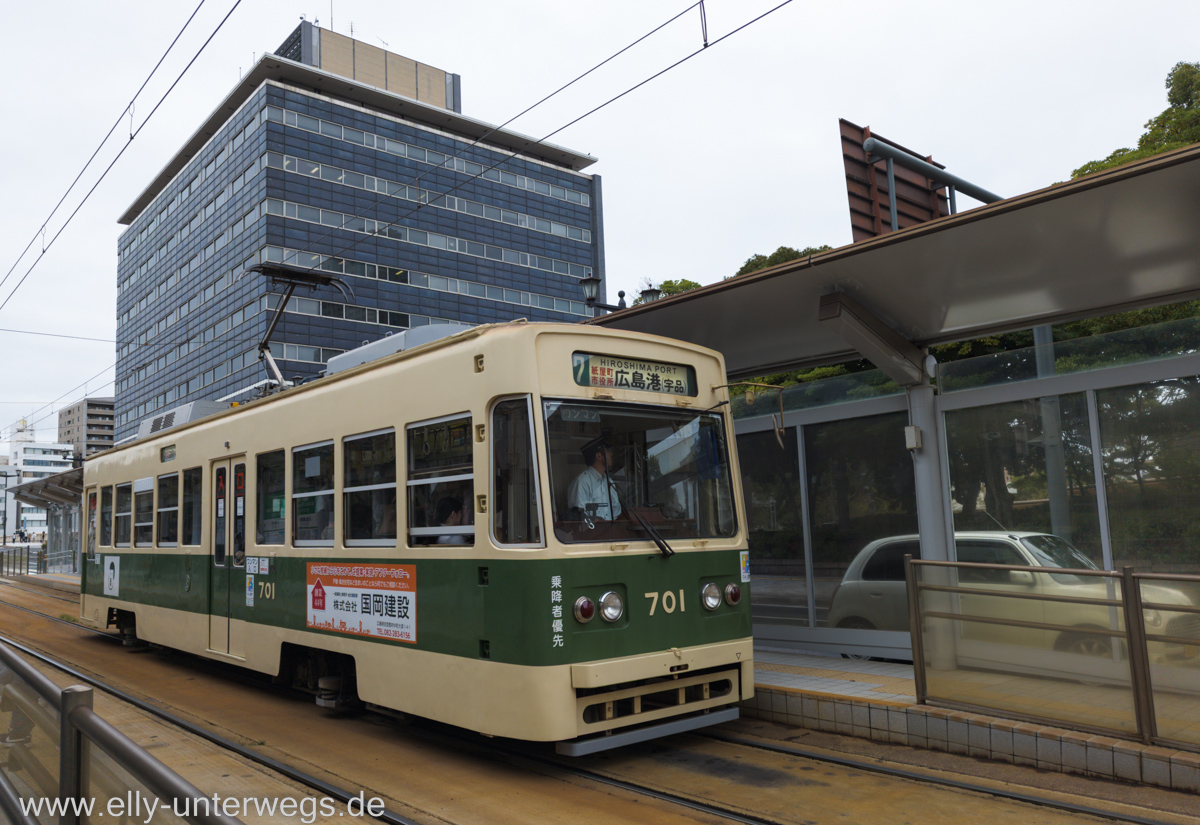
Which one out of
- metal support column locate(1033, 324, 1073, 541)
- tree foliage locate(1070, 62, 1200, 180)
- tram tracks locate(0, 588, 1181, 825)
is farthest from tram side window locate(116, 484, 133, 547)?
tree foliage locate(1070, 62, 1200, 180)

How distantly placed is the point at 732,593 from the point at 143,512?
8578mm

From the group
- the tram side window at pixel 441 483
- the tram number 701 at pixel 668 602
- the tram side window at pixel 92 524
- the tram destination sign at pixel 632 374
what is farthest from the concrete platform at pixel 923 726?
the tram side window at pixel 92 524

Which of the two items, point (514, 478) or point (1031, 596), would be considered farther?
point (1031, 596)

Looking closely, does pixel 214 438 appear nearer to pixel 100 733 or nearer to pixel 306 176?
pixel 100 733

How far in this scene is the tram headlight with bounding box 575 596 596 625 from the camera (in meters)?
5.60

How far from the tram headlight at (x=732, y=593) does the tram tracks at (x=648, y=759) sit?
1030 millimetres

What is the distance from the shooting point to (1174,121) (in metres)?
20.2

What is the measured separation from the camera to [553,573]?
18.2ft

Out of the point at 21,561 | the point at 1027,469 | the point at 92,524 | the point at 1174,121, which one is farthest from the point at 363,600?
the point at 21,561

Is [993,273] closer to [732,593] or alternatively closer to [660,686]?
[732,593]

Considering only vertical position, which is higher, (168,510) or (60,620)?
(168,510)

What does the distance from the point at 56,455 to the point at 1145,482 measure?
163 m

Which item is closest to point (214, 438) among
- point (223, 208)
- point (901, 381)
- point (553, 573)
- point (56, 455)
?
point (553, 573)

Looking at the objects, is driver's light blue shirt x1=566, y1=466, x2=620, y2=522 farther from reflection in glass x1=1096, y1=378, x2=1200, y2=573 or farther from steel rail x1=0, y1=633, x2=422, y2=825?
reflection in glass x1=1096, y1=378, x2=1200, y2=573
